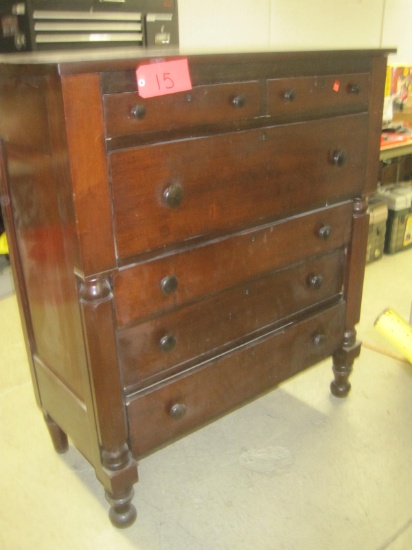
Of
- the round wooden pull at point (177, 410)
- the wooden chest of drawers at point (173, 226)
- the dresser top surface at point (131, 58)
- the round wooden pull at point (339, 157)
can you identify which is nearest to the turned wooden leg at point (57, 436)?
the wooden chest of drawers at point (173, 226)

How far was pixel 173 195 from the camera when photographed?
39.9 inches

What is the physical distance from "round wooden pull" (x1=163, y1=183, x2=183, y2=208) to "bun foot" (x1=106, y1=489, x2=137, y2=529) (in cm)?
66

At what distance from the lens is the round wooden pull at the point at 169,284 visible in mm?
1078

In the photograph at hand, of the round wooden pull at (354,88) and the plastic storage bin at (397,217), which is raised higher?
the round wooden pull at (354,88)

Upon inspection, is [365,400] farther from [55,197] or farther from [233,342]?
[55,197]

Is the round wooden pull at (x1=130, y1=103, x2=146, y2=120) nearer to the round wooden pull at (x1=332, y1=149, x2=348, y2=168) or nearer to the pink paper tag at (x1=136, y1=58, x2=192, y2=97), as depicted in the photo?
the pink paper tag at (x1=136, y1=58, x2=192, y2=97)

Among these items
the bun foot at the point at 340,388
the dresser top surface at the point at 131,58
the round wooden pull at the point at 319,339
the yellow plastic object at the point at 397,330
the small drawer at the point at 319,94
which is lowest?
the bun foot at the point at 340,388

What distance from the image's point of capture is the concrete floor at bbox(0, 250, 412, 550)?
1215 mm

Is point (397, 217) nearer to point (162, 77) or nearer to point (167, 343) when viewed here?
point (167, 343)

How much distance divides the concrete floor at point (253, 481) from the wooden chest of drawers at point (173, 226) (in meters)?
0.11

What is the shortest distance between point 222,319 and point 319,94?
577mm

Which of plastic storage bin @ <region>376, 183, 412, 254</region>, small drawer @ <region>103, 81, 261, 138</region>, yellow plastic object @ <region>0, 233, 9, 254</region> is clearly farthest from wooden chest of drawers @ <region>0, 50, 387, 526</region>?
plastic storage bin @ <region>376, 183, 412, 254</region>

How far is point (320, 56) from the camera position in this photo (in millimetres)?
1181

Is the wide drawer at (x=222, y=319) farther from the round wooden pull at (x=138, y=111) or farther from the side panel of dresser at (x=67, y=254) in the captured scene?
the round wooden pull at (x=138, y=111)
